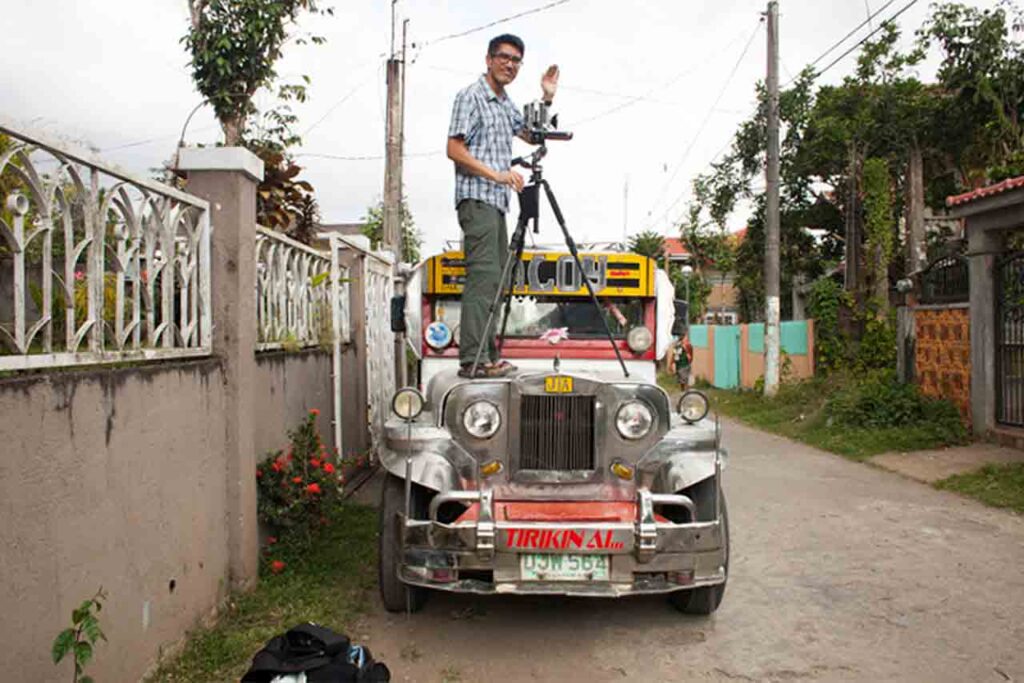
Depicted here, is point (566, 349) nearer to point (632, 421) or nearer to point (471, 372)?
point (471, 372)

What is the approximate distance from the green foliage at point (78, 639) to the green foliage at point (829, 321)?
15335mm

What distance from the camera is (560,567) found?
393 centimetres

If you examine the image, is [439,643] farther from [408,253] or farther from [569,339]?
[408,253]

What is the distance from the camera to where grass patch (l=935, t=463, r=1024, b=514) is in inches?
298

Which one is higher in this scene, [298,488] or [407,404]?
[407,404]

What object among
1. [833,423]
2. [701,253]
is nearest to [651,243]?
[701,253]

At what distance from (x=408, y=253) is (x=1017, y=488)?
13981 millimetres

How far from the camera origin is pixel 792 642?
14.1ft

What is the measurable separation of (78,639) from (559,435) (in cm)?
229

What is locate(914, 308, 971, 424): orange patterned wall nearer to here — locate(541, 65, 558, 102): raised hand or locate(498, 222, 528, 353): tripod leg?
locate(498, 222, 528, 353): tripod leg

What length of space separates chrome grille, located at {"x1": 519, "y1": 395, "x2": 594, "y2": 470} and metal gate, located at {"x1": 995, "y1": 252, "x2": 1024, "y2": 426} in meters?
7.32

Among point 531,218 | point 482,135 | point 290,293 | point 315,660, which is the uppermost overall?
point 482,135

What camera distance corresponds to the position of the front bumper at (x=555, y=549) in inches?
152

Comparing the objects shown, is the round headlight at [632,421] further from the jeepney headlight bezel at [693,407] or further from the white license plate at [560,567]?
the white license plate at [560,567]
